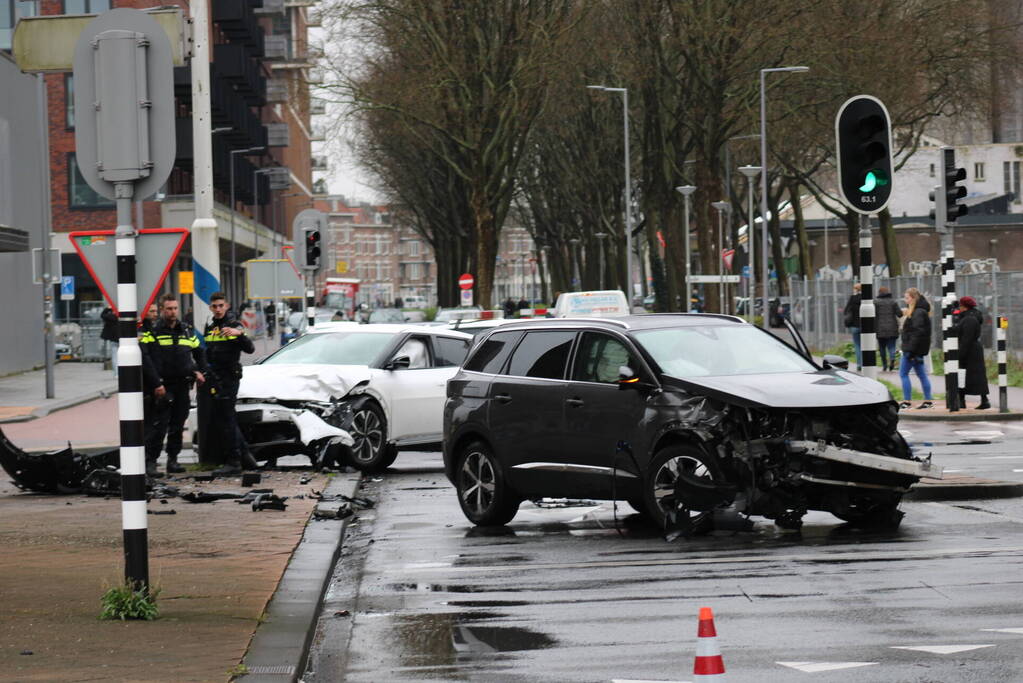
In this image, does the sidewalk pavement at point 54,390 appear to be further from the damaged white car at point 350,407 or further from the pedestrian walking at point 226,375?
the pedestrian walking at point 226,375

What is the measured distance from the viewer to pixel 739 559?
10641 millimetres

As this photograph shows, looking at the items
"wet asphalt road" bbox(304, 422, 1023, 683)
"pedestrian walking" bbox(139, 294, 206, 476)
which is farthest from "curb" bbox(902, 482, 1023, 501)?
"pedestrian walking" bbox(139, 294, 206, 476)

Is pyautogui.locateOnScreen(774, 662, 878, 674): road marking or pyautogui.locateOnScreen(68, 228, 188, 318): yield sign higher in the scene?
pyautogui.locateOnScreen(68, 228, 188, 318): yield sign

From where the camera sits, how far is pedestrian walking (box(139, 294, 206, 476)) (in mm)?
17703

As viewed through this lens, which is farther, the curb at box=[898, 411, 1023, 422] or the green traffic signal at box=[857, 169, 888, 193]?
the curb at box=[898, 411, 1023, 422]

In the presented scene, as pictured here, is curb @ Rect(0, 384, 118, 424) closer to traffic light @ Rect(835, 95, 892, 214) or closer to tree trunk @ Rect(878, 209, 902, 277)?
traffic light @ Rect(835, 95, 892, 214)

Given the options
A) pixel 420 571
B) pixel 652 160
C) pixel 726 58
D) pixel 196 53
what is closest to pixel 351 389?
pixel 196 53

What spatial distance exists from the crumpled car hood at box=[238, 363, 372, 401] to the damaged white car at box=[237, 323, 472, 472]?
11 mm

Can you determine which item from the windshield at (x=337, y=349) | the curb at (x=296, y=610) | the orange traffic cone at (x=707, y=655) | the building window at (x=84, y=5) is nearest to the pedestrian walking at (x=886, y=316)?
the windshield at (x=337, y=349)

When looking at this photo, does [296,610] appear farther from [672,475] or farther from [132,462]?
[672,475]

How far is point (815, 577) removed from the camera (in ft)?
32.0

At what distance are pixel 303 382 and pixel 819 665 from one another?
12.1 meters

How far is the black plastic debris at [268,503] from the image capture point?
1427cm

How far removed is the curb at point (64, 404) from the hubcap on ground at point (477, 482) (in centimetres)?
1760
